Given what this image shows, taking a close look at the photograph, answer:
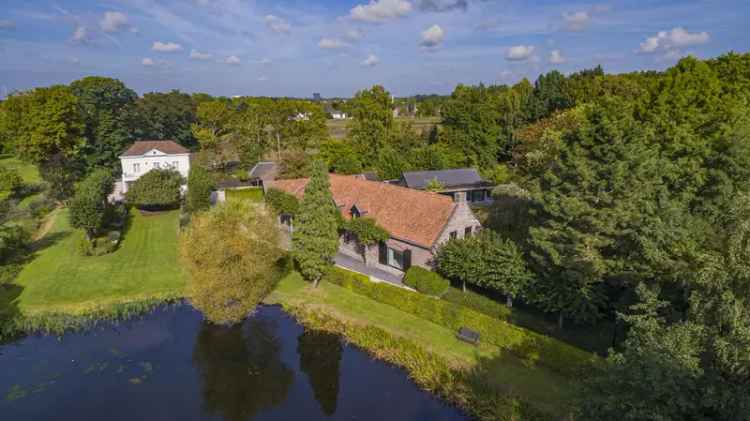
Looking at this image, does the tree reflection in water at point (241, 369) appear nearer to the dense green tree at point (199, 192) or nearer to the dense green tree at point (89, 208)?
the dense green tree at point (89, 208)

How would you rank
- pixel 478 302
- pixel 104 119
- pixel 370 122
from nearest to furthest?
pixel 478 302 → pixel 104 119 → pixel 370 122

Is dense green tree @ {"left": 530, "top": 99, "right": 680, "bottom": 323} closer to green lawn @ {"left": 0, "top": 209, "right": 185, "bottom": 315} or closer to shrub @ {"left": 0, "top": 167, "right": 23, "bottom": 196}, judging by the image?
green lawn @ {"left": 0, "top": 209, "right": 185, "bottom": 315}

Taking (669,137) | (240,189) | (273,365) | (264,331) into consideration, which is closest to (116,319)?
(264,331)

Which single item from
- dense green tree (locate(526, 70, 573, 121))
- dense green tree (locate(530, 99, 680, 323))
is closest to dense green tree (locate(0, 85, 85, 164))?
dense green tree (locate(530, 99, 680, 323))

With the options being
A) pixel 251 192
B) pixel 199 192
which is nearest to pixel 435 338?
pixel 199 192

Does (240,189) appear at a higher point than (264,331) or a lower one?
higher

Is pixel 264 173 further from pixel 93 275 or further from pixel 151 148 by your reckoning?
pixel 93 275

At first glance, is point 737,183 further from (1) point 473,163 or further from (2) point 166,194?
(2) point 166,194
